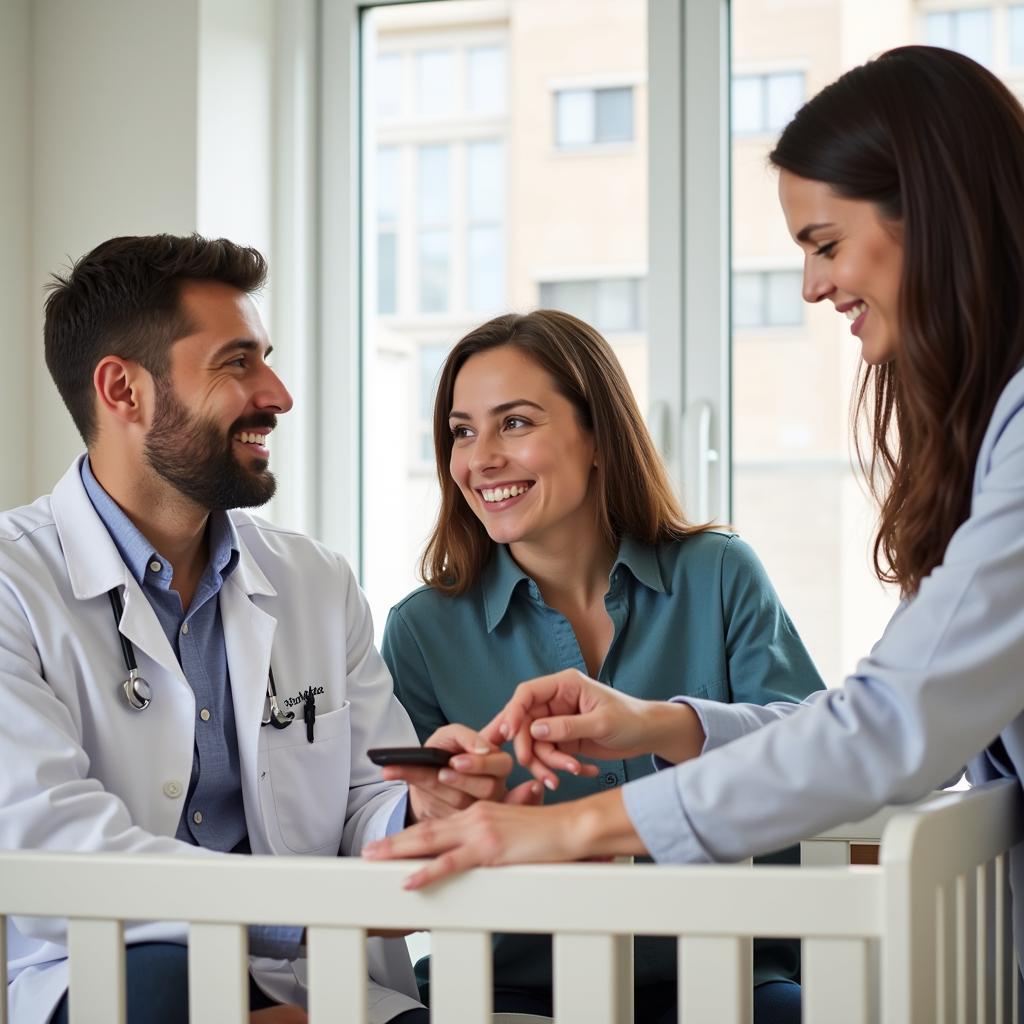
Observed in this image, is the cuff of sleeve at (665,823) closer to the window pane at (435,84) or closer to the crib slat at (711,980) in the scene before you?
the crib slat at (711,980)

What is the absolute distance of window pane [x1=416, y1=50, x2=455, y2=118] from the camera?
99.6 inches

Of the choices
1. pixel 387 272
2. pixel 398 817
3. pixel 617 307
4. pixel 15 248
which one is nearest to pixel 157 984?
pixel 398 817

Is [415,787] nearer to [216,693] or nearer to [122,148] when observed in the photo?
[216,693]

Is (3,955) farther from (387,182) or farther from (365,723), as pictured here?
(387,182)

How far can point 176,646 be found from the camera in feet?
4.82

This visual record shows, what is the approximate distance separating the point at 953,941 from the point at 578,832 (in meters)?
0.28

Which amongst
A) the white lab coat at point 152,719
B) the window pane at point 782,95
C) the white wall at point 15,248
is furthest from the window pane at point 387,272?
the white lab coat at point 152,719

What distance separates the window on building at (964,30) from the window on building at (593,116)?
1.80ft

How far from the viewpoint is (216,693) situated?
4.81ft

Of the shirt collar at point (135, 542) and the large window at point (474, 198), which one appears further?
the large window at point (474, 198)

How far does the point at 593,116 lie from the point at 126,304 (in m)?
1.15

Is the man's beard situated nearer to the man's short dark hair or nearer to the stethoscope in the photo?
the man's short dark hair

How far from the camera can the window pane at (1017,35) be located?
2223 millimetres

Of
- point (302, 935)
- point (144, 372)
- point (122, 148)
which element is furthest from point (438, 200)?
point (302, 935)
